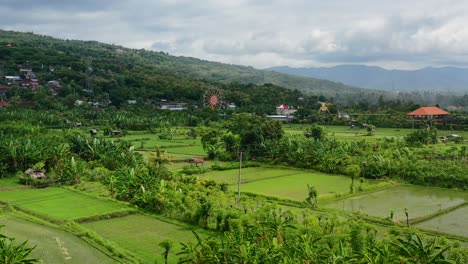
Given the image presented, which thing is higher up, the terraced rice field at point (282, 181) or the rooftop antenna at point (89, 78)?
the rooftop antenna at point (89, 78)

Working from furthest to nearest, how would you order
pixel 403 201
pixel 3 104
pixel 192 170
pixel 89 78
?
pixel 89 78 → pixel 3 104 → pixel 192 170 → pixel 403 201

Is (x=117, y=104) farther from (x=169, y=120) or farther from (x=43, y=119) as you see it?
(x=43, y=119)

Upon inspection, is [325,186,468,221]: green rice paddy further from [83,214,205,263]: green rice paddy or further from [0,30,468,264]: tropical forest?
[83,214,205,263]: green rice paddy

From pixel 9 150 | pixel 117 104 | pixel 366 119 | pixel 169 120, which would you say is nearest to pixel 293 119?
pixel 366 119

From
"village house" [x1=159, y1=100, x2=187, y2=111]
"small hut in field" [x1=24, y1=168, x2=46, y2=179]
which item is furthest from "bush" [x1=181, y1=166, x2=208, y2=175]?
"village house" [x1=159, y1=100, x2=187, y2=111]

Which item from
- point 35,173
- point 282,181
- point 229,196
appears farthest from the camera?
point 282,181

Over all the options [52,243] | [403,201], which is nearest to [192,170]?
[403,201]

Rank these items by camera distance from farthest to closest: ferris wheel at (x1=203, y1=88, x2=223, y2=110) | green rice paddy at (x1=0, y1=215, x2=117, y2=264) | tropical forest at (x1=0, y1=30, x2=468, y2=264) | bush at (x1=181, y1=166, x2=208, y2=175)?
ferris wheel at (x1=203, y1=88, x2=223, y2=110), bush at (x1=181, y1=166, x2=208, y2=175), green rice paddy at (x1=0, y1=215, x2=117, y2=264), tropical forest at (x1=0, y1=30, x2=468, y2=264)

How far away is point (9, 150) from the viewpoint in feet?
107

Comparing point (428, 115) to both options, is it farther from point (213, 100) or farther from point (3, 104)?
point (3, 104)

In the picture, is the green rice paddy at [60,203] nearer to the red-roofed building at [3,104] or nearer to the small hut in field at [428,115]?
the red-roofed building at [3,104]

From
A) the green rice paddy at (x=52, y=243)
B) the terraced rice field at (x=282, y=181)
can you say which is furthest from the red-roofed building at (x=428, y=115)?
the green rice paddy at (x=52, y=243)

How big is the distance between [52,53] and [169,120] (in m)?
62.1

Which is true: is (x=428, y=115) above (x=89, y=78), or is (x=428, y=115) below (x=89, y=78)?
below
